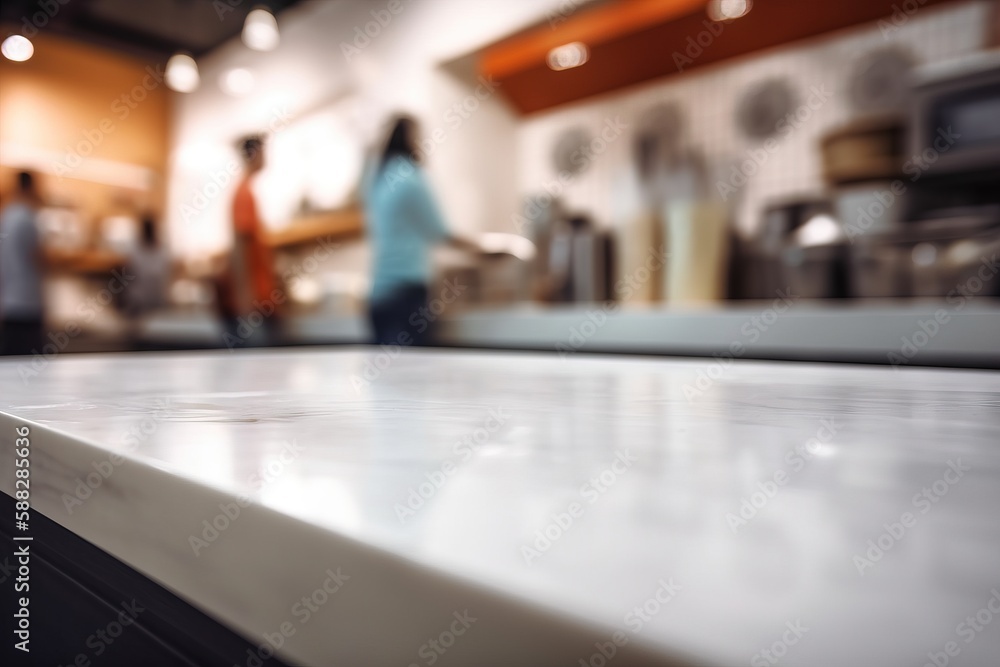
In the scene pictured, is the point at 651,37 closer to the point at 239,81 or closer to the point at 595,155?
the point at 595,155

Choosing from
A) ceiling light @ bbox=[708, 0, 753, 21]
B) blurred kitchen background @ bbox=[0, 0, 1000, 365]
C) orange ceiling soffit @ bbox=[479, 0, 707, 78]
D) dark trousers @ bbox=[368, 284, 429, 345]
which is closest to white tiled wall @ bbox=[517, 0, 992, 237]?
blurred kitchen background @ bbox=[0, 0, 1000, 365]

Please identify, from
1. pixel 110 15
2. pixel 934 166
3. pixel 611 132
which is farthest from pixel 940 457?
pixel 110 15

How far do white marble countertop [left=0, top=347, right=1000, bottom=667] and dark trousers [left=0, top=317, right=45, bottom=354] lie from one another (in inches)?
120

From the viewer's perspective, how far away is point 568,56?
247cm

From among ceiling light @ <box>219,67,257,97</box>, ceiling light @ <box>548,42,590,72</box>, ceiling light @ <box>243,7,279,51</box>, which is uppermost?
ceiling light @ <box>219,67,257,97</box>

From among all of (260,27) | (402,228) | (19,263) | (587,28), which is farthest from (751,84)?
(19,263)

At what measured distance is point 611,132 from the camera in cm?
284

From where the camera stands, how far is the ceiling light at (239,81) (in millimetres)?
4027

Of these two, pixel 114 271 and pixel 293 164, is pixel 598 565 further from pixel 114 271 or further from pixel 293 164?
pixel 114 271

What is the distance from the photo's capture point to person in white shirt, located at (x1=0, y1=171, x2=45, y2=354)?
274 centimetres

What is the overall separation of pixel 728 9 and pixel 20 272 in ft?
8.79

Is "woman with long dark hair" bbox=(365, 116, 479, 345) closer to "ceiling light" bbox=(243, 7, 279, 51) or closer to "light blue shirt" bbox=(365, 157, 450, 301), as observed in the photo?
"light blue shirt" bbox=(365, 157, 450, 301)

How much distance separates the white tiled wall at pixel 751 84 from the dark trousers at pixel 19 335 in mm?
2193

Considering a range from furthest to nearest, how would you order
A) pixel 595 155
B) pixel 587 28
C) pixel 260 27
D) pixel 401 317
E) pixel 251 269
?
1. pixel 260 27
2. pixel 595 155
3. pixel 251 269
4. pixel 587 28
5. pixel 401 317
